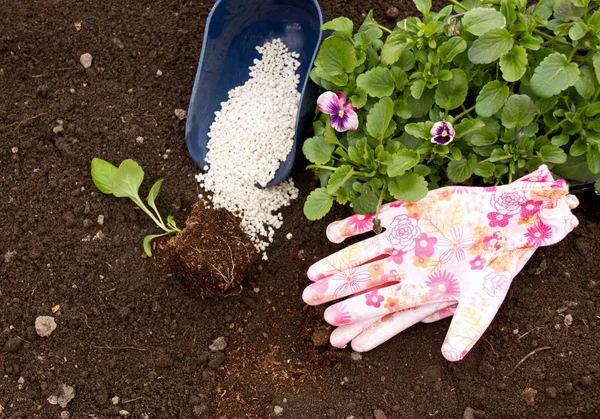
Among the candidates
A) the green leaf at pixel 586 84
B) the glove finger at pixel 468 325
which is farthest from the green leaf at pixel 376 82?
the glove finger at pixel 468 325

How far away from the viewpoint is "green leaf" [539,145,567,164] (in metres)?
1.67

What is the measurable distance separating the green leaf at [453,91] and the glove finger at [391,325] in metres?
0.51

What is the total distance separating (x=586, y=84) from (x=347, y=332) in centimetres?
85

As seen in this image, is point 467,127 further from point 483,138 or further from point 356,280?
point 356,280

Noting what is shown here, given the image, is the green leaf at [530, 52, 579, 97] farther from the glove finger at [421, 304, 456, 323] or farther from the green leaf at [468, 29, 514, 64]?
the glove finger at [421, 304, 456, 323]

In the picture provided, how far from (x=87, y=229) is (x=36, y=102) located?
0.41m

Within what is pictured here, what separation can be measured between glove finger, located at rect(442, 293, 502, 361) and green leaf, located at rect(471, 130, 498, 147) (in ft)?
1.22

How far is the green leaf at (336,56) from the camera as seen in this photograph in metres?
1.70

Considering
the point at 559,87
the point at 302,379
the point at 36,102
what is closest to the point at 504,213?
the point at 559,87

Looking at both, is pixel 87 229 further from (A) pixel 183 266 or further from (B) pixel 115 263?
(A) pixel 183 266

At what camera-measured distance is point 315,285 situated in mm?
1816

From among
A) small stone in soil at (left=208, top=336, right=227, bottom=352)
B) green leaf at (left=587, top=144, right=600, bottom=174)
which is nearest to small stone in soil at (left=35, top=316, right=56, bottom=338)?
small stone in soil at (left=208, top=336, right=227, bottom=352)

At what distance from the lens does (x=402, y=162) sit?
5.44ft

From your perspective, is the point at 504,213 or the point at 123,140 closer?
the point at 504,213
